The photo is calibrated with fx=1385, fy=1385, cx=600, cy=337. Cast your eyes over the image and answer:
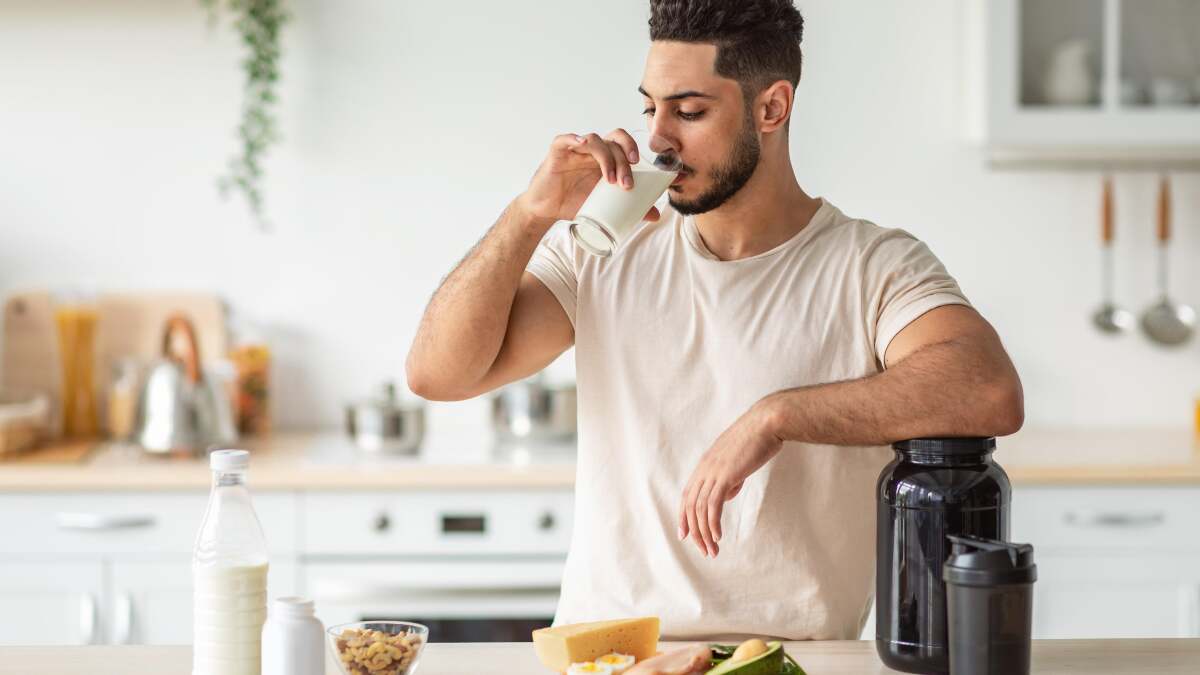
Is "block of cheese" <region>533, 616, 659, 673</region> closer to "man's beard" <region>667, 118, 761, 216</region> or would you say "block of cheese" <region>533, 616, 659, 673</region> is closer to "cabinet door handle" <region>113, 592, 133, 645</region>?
"man's beard" <region>667, 118, 761, 216</region>

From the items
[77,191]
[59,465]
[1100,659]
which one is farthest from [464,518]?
[1100,659]

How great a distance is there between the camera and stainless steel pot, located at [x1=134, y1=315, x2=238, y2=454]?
2.96 meters

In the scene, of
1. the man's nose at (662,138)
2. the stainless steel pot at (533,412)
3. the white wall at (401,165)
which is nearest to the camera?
the man's nose at (662,138)

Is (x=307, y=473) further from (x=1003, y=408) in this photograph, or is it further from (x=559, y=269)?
(x=1003, y=408)

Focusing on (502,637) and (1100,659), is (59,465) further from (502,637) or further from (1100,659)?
(1100,659)

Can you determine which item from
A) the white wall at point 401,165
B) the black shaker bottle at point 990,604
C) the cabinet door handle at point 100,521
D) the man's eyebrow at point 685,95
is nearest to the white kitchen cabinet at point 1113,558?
the white wall at point 401,165

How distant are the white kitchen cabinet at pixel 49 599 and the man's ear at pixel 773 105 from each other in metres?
1.74

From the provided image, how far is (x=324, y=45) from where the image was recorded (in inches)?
132

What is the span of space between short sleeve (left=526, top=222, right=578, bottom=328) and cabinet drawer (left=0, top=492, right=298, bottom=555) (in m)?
1.16

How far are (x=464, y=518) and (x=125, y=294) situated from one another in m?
1.11

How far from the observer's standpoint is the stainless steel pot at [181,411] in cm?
296

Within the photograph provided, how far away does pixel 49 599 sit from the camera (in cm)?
282

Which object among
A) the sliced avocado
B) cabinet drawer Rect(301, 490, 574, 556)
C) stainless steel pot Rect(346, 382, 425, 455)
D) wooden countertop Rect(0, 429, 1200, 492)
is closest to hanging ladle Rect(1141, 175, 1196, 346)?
wooden countertop Rect(0, 429, 1200, 492)

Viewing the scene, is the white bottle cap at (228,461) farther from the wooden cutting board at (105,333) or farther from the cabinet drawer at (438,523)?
the wooden cutting board at (105,333)
